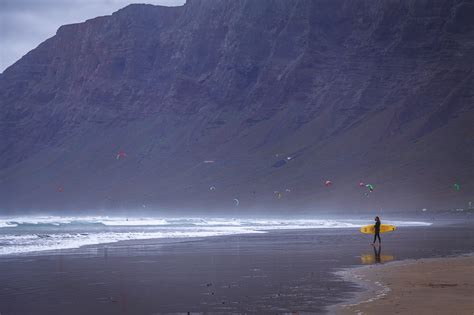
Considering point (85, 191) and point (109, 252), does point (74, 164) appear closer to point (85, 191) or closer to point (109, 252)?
point (85, 191)

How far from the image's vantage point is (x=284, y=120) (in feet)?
530

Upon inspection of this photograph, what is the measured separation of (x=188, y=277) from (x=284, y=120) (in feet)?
452

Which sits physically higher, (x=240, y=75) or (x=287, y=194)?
(x=240, y=75)

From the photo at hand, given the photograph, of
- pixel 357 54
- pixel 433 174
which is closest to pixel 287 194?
pixel 433 174

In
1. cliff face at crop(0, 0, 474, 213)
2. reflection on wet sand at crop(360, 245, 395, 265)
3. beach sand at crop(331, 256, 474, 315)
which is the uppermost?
cliff face at crop(0, 0, 474, 213)

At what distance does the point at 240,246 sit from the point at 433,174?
89.2m

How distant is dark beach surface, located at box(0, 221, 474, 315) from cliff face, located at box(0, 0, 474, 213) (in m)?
79.7

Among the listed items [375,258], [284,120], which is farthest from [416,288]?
[284,120]

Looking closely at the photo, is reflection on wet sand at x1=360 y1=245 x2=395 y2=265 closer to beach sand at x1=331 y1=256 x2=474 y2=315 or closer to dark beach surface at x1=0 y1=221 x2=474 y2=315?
dark beach surface at x1=0 y1=221 x2=474 y2=315

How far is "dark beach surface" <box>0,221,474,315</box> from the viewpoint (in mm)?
19172

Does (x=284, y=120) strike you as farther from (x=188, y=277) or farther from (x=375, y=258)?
(x=188, y=277)

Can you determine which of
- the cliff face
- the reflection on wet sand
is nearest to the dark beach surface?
the reflection on wet sand

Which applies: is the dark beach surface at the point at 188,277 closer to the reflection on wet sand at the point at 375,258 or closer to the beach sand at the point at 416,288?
the reflection on wet sand at the point at 375,258

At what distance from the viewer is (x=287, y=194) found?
136 meters
